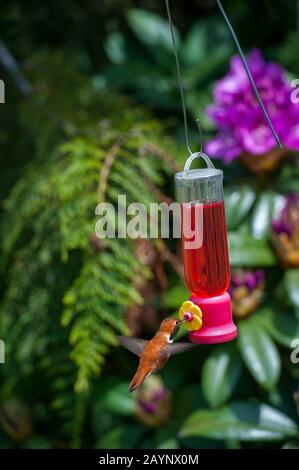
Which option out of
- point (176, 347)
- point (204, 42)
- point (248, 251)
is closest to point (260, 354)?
point (248, 251)

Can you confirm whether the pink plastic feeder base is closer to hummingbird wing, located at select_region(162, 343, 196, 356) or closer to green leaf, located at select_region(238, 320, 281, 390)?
hummingbird wing, located at select_region(162, 343, 196, 356)

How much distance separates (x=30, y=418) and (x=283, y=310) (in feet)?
2.30

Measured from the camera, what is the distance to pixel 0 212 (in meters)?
2.22

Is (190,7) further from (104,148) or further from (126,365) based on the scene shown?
(126,365)

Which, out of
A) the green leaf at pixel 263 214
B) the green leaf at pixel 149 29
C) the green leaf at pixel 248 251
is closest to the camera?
the green leaf at pixel 248 251

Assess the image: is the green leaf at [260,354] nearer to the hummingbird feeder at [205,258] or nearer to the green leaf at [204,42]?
the hummingbird feeder at [205,258]

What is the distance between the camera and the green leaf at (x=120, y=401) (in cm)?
193

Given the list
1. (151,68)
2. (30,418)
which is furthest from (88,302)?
(151,68)

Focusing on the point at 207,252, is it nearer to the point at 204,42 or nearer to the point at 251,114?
the point at 251,114

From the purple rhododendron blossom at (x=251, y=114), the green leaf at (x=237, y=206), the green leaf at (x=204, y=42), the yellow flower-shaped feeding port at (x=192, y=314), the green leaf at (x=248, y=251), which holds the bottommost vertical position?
the yellow flower-shaped feeding port at (x=192, y=314)

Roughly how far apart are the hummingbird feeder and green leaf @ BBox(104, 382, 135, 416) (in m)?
0.76

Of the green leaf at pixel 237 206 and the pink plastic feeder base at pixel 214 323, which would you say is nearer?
the pink plastic feeder base at pixel 214 323

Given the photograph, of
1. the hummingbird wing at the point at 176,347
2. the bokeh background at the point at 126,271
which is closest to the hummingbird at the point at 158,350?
the hummingbird wing at the point at 176,347

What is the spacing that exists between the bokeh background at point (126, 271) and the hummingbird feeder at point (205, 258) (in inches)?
22.3
